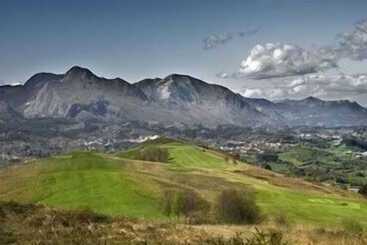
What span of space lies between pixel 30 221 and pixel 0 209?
354 centimetres

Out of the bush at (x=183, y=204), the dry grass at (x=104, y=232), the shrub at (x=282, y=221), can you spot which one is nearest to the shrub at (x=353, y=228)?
the dry grass at (x=104, y=232)

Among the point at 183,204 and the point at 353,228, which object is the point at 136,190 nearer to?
the point at 183,204

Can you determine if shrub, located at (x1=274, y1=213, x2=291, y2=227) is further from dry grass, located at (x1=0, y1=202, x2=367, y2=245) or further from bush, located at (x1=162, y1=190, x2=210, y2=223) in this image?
bush, located at (x1=162, y1=190, x2=210, y2=223)

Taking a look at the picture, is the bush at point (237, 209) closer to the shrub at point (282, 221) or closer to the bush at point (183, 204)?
the shrub at point (282, 221)

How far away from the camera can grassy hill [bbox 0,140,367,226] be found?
87625 millimetres

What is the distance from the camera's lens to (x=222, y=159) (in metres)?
199

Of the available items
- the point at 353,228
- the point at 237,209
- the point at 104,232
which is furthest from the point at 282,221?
the point at 104,232

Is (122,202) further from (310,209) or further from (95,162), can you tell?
(95,162)

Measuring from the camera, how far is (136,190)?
104 m

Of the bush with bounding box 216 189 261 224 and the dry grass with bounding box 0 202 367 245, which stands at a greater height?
the dry grass with bounding box 0 202 367 245

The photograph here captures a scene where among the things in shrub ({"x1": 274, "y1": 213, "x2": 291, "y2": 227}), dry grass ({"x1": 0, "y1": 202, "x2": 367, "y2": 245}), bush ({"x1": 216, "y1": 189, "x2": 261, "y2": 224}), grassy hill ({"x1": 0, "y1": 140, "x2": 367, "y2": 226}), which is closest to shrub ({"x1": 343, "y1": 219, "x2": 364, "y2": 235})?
dry grass ({"x1": 0, "y1": 202, "x2": 367, "y2": 245})

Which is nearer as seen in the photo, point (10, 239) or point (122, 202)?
point (10, 239)

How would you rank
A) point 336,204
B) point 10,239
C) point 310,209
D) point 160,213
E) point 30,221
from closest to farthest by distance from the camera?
point 10,239 < point 30,221 < point 160,213 < point 310,209 < point 336,204

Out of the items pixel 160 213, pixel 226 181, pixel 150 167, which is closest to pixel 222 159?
pixel 150 167
